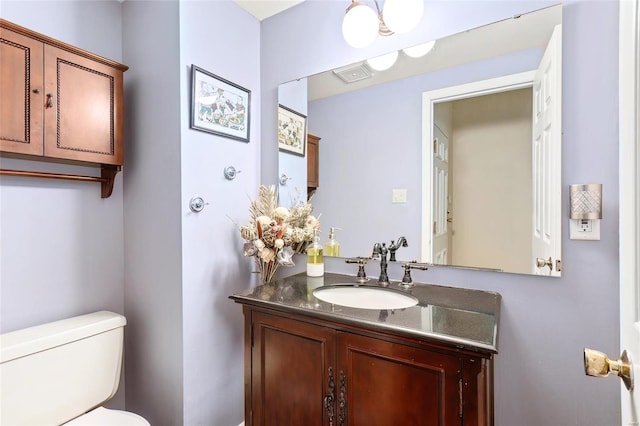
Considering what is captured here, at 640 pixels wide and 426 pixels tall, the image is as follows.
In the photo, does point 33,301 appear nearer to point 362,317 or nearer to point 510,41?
point 362,317

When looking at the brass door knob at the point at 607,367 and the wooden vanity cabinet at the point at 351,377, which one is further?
the wooden vanity cabinet at the point at 351,377

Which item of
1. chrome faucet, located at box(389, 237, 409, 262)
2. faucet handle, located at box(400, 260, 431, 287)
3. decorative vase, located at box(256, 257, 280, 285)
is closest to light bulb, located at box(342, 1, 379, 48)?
chrome faucet, located at box(389, 237, 409, 262)

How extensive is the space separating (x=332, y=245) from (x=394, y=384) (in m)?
0.82

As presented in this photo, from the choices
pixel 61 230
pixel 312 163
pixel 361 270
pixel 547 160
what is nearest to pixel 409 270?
pixel 361 270

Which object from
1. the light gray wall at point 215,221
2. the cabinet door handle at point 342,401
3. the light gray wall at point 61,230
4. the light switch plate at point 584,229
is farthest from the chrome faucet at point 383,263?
the light gray wall at point 61,230

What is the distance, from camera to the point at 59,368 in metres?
1.23

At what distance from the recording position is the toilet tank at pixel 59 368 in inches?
43.8

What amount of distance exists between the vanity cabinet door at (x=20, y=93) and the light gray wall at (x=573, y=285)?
1.71 meters

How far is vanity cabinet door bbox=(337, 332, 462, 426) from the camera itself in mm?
818

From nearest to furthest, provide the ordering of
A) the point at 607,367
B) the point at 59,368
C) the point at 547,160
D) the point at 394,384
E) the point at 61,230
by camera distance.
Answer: the point at 607,367, the point at 394,384, the point at 547,160, the point at 59,368, the point at 61,230

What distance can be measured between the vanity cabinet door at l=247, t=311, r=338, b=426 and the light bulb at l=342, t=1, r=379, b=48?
49.0 inches

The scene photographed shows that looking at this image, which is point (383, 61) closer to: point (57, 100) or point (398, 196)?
point (398, 196)

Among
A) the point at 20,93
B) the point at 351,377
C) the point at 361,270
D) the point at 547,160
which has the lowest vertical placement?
the point at 351,377

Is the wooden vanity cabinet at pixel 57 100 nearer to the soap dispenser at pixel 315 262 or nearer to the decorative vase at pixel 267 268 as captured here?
the decorative vase at pixel 267 268
